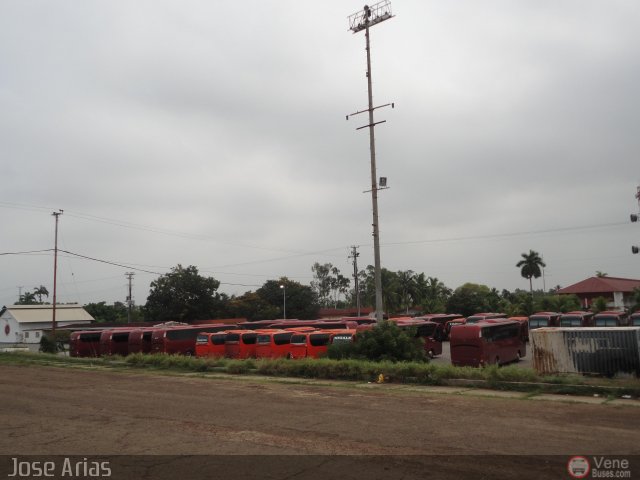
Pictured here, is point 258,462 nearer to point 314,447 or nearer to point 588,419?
point 314,447

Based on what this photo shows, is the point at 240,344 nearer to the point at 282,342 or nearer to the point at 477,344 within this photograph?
the point at 282,342

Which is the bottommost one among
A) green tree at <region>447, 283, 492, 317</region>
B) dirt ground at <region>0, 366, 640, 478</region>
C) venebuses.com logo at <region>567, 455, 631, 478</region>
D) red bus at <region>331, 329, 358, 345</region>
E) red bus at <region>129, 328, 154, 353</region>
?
dirt ground at <region>0, 366, 640, 478</region>

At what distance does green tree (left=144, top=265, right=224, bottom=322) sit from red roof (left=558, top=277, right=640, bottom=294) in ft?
169

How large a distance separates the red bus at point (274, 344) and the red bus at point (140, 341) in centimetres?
968

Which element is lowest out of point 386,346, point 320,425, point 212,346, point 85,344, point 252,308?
point 320,425

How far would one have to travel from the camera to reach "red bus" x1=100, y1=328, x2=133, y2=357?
113 ft

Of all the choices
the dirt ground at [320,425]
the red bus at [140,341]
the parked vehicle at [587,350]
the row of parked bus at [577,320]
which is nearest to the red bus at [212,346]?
the red bus at [140,341]

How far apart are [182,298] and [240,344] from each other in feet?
155

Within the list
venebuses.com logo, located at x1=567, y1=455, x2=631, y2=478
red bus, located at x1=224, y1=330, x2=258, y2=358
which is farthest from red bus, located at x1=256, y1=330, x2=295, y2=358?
venebuses.com logo, located at x1=567, y1=455, x2=631, y2=478

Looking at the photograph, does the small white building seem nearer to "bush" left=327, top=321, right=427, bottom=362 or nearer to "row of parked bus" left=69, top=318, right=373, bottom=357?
"row of parked bus" left=69, top=318, right=373, bottom=357

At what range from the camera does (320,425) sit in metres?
10.4

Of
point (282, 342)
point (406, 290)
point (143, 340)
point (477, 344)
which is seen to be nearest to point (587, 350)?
point (477, 344)

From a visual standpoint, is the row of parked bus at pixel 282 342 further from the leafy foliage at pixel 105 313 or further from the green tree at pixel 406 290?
the leafy foliage at pixel 105 313

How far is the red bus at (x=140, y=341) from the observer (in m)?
32.9
